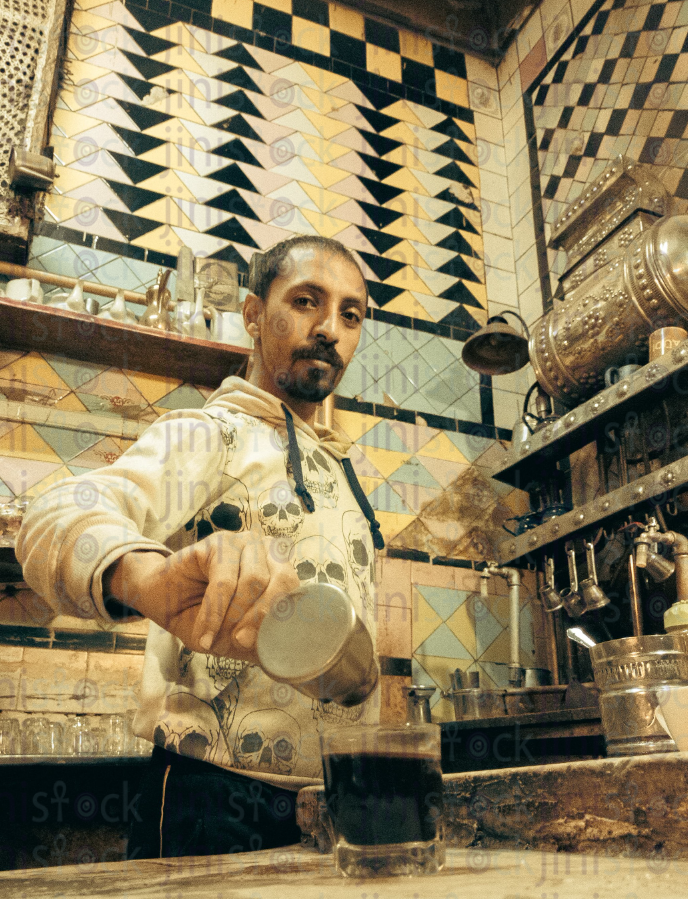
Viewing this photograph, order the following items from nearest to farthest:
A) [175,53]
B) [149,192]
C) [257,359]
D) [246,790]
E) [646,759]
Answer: [646,759]
[246,790]
[257,359]
[149,192]
[175,53]

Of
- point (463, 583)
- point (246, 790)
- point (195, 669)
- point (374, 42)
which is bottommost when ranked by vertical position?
point (246, 790)

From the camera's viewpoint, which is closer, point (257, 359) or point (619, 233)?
point (257, 359)

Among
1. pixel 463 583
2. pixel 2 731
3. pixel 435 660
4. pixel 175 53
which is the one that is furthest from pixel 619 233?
pixel 2 731

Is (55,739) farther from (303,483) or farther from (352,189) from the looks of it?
(352,189)

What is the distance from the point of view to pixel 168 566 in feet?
2.51

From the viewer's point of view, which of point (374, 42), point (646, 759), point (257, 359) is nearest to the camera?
point (646, 759)

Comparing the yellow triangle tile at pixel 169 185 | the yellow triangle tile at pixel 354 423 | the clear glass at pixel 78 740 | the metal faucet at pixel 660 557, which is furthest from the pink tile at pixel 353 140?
the clear glass at pixel 78 740

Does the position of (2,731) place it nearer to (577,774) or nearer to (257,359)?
(257,359)

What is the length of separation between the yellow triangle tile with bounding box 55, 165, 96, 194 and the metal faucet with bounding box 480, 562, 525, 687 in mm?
2245

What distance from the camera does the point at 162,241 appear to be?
3.25m

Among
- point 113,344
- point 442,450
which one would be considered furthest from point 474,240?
point 113,344

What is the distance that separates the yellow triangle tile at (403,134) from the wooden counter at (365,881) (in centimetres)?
380

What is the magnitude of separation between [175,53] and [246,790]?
3473 millimetres

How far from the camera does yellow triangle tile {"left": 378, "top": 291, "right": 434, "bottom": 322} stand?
358 centimetres
